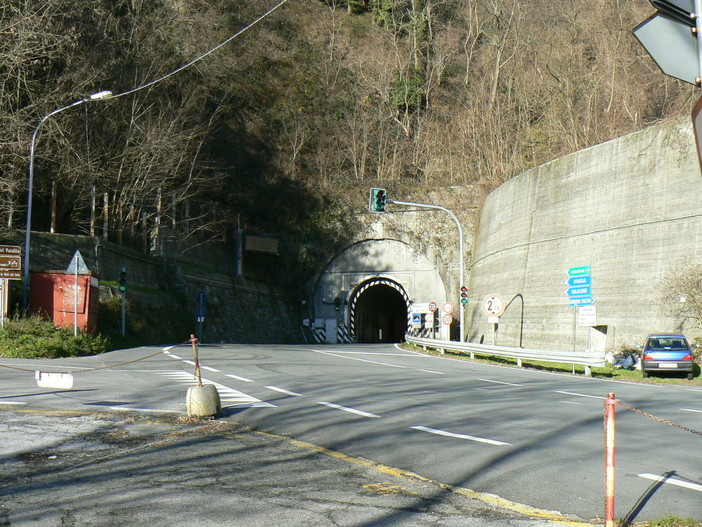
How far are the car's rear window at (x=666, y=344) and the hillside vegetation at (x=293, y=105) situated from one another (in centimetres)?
1543

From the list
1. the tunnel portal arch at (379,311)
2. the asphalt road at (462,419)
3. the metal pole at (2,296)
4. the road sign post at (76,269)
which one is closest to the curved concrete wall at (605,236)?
the asphalt road at (462,419)

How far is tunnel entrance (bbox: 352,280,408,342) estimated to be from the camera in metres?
56.2

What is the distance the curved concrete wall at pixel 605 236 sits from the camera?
2916cm

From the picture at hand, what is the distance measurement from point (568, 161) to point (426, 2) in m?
39.0

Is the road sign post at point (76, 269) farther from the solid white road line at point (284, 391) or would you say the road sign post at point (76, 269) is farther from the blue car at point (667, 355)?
the blue car at point (667, 355)

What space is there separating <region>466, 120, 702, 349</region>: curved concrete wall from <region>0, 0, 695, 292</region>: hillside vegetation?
21.1 ft

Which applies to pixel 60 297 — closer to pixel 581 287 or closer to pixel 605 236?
pixel 581 287

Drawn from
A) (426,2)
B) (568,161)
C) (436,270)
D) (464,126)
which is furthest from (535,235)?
(426,2)

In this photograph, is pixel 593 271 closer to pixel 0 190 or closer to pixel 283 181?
pixel 0 190

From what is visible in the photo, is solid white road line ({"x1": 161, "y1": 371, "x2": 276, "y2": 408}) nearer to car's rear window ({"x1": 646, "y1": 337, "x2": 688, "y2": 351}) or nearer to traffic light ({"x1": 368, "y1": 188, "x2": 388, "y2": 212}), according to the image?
car's rear window ({"x1": 646, "y1": 337, "x2": 688, "y2": 351})

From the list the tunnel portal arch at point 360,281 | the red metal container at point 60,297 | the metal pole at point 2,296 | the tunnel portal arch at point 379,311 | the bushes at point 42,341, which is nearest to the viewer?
the bushes at point 42,341

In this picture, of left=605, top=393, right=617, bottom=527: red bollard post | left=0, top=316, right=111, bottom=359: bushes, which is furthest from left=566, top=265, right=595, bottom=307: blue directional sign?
left=605, top=393, right=617, bottom=527: red bollard post

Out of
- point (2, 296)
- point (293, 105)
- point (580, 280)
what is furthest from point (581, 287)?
point (293, 105)

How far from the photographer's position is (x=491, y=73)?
57812 millimetres
